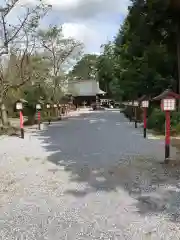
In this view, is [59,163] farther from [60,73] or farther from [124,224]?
[60,73]

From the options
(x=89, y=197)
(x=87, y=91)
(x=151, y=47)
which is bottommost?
(x=89, y=197)

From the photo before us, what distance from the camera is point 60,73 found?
41.2 m

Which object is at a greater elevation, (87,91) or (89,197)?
(87,91)

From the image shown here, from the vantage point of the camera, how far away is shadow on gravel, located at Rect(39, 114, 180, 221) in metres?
5.26

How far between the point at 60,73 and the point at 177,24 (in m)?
26.0

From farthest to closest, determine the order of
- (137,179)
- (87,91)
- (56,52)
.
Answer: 1. (87,91)
2. (56,52)
3. (137,179)

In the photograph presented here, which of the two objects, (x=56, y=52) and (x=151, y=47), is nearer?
(x=151, y=47)

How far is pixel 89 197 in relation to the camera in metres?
5.69

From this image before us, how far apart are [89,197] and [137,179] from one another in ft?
4.97

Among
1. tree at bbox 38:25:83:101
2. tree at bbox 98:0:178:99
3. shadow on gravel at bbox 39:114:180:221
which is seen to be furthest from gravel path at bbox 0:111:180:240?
tree at bbox 38:25:83:101

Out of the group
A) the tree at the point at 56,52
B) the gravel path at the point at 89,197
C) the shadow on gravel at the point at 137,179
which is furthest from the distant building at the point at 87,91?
the shadow on gravel at the point at 137,179

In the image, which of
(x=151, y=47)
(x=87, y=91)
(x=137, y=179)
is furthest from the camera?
(x=87, y=91)

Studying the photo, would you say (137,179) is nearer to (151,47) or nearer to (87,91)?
(151,47)

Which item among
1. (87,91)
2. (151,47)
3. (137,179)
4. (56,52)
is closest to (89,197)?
(137,179)
